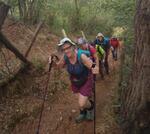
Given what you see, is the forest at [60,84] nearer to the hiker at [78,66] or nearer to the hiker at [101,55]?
the hiker at [101,55]

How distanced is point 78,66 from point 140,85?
4.10 ft

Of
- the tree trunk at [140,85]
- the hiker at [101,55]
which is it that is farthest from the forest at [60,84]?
the hiker at [101,55]

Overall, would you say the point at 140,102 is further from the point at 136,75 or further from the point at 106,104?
the point at 106,104

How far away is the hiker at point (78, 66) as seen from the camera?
5770 millimetres

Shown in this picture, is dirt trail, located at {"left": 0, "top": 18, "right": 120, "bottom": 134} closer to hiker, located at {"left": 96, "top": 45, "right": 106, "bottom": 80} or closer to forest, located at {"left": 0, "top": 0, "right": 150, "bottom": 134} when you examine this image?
forest, located at {"left": 0, "top": 0, "right": 150, "bottom": 134}

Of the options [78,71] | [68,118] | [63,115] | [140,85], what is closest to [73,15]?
[63,115]

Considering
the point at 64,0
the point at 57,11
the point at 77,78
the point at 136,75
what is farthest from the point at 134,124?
the point at 64,0

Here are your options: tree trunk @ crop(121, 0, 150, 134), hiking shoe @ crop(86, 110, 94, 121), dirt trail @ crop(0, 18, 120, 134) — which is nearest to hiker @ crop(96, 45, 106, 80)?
dirt trail @ crop(0, 18, 120, 134)

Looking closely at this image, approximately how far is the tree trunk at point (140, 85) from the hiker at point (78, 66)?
0.75m

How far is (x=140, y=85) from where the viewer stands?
547 centimetres

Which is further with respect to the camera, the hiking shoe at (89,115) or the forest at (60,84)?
the hiking shoe at (89,115)

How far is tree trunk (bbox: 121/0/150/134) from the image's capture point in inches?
203

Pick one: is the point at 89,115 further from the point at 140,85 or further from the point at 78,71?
the point at 140,85

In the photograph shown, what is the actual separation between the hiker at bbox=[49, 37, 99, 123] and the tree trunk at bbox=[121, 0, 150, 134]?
0.75 metres
